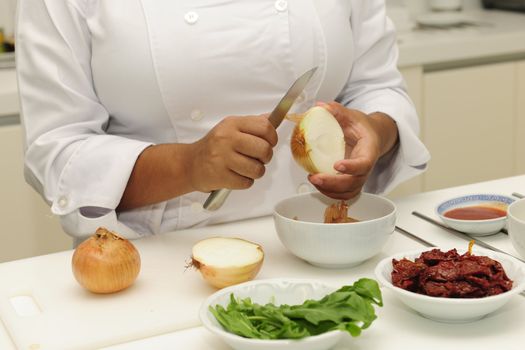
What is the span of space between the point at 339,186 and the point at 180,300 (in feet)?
0.82

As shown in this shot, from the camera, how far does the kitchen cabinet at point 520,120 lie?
2533 millimetres

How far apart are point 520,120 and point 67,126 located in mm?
1647

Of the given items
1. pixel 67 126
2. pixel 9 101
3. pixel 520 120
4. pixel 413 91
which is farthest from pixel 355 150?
pixel 520 120

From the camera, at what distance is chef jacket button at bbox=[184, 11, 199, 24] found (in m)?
1.30

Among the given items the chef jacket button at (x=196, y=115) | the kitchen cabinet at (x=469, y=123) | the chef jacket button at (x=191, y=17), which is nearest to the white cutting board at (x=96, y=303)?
the chef jacket button at (x=196, y=115)

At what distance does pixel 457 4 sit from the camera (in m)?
2.77

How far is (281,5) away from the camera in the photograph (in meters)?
1.32

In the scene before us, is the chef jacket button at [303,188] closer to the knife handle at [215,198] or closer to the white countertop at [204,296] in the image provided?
the white countertop at [204,296]

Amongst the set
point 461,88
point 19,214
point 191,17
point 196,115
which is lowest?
point 19,214

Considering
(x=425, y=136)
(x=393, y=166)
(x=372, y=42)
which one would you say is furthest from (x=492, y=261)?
(x=425, y=136)

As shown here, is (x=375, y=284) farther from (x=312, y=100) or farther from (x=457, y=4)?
(x=457, y=4)

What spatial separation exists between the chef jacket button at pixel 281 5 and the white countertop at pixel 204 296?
30cm

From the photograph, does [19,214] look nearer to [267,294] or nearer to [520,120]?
[267,294]

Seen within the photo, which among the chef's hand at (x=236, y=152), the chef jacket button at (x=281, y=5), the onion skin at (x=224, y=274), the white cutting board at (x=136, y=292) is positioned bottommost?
the white cutting board at (x=136, y=292)
